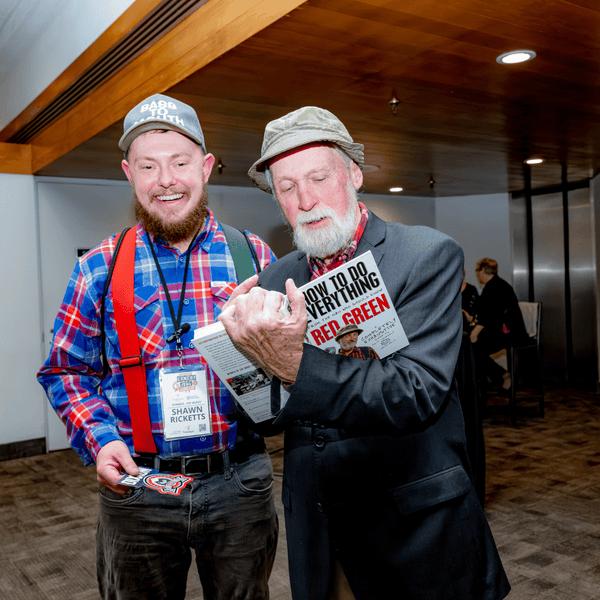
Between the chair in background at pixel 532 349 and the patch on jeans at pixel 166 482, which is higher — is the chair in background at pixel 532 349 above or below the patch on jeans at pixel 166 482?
below

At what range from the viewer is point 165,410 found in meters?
1.52

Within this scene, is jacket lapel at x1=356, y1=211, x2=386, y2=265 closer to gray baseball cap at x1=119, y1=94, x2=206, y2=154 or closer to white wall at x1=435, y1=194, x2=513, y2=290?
gray baseball cap at x1=119, y1=94, x2=206, y2=154

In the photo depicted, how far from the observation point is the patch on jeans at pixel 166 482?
135cm

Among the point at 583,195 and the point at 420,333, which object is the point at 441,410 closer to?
the point at 420,333

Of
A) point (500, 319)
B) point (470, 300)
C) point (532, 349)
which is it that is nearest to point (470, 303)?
point (470, 300)

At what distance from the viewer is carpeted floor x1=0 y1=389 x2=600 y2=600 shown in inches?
123

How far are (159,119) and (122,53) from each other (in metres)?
2.64

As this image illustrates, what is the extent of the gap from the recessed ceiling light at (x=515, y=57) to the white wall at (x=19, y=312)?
4.45 metres

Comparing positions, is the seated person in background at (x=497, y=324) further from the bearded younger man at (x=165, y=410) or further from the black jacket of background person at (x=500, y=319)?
the bearded younger man at (x=165, y=410)

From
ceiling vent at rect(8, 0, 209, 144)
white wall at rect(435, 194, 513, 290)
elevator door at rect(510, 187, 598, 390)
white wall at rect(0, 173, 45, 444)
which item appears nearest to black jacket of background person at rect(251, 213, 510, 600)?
ceiling vent at rect(8, 0, 209, 144)

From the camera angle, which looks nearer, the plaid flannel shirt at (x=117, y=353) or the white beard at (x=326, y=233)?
the white beard at (x=326, y=233)

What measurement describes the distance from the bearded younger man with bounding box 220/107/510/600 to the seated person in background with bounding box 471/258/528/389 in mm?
5299

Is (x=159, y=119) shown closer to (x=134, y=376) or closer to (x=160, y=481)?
(x=134, y=376)

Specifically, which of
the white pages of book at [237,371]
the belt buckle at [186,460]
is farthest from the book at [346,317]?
the belt buckle at [186,460]
